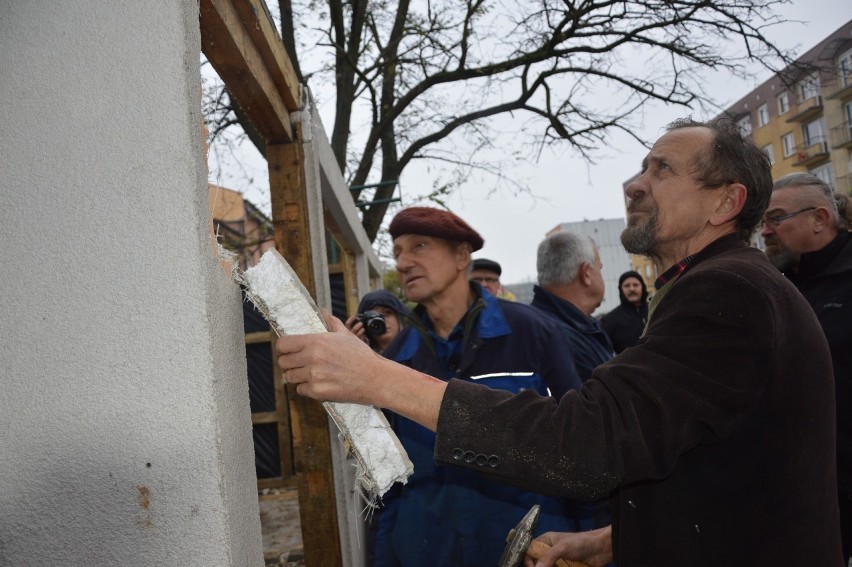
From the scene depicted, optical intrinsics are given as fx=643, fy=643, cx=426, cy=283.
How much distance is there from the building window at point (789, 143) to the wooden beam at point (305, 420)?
125ft

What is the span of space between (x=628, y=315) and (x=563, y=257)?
2918mm

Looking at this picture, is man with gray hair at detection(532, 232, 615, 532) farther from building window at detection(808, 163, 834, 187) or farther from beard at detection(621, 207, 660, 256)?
building window at detection(808, 163, 834, 187)

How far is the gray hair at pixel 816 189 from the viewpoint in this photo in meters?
3.30

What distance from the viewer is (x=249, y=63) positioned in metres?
2.17

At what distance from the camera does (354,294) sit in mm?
6922

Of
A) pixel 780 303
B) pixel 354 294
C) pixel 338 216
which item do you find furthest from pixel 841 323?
pixel 354 294

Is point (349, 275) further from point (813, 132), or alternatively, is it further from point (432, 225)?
point (813, 132)

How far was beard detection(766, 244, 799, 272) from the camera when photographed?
3.33 metres

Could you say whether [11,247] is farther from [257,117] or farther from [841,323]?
[841,323]

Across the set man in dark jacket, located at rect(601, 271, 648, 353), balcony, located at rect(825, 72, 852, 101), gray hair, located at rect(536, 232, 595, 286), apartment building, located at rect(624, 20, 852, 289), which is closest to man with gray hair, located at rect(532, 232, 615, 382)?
gray hair, located at rect(536, 232, 595, 286)

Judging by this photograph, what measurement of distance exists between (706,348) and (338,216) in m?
4.25

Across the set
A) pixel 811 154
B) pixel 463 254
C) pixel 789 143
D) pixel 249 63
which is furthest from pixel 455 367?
pixel 789 143

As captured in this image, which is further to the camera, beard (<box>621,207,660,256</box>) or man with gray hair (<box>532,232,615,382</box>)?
man with gray hair (<box>532,232,615,382</box>)

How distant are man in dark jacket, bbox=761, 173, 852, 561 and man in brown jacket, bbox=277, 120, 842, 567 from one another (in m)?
1.63
